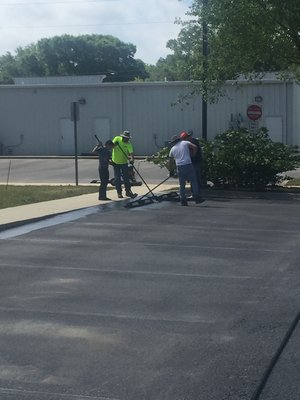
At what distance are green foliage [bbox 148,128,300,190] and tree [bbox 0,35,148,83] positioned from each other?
9051cm

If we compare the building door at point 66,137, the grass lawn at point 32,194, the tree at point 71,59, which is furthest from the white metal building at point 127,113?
the tree at point 71,59

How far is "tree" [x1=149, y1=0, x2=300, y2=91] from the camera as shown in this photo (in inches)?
821

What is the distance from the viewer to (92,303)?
7.93 metres

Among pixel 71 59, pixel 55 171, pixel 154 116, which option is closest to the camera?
pixel 55 171

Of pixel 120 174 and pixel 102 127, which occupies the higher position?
pixel 102 127

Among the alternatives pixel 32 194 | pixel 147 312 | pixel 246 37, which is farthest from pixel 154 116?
pixel 147 312

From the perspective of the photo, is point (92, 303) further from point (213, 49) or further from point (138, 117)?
point (138, 117)

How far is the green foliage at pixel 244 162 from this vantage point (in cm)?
2219

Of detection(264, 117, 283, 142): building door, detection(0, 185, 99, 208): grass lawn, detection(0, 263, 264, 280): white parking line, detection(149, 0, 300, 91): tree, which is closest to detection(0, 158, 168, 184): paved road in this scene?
detection(0, 185, 99, 208): grass lawn

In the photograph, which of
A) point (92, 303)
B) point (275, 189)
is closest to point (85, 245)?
point (92, 303)

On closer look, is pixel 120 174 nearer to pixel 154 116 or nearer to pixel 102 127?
pixel 154 116

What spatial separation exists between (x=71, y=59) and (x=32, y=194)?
95989 millimetres

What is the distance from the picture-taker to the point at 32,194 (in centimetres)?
2050

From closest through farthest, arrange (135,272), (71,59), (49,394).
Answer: (49,394) < (135,272) < (71,59)
